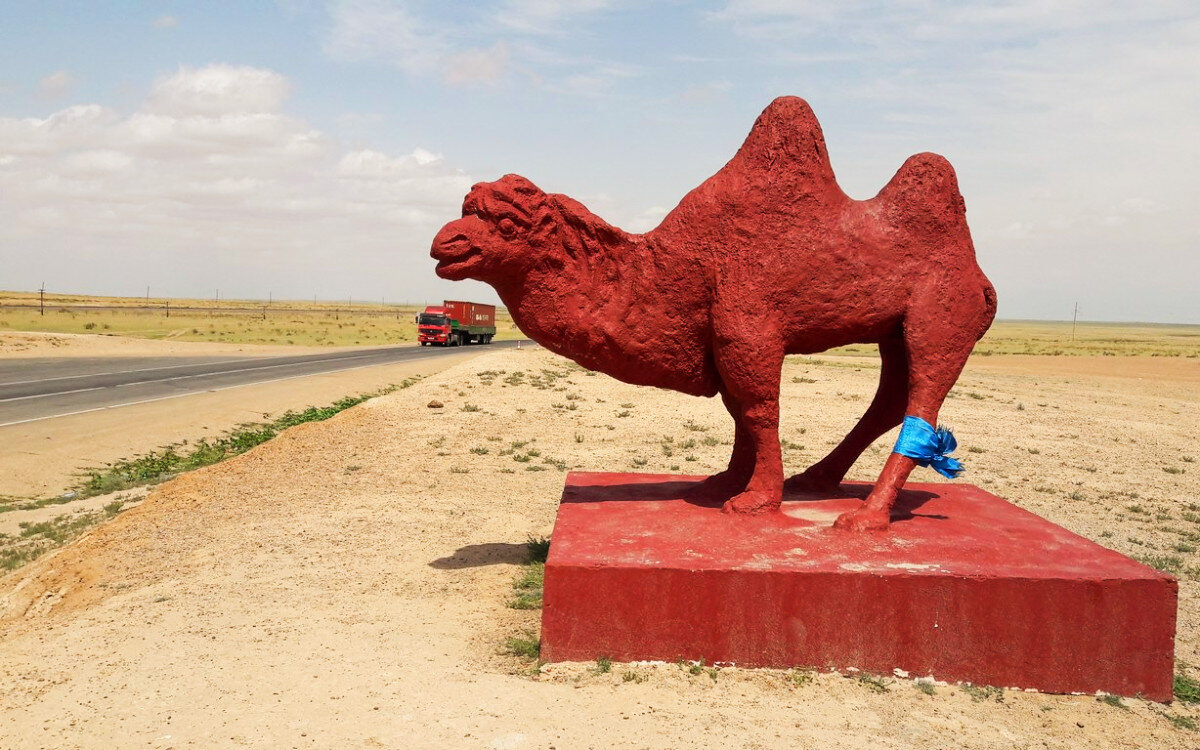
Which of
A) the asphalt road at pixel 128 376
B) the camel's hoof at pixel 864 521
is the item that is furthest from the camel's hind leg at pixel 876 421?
the asphalt road at pixel 128 376

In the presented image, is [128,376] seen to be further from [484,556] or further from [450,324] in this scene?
[450,324]

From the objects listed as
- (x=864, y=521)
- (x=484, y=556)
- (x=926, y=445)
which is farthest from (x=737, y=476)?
(x=484, y=556)

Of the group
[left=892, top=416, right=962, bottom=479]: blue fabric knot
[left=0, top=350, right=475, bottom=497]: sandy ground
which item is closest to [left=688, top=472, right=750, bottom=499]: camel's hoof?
[left=892, top=416, right=962, bottom=479]: blue fabric knot

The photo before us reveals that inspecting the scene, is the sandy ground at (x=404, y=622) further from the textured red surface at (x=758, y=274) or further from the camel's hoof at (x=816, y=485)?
the camel's hoof at (x=816, y=485)

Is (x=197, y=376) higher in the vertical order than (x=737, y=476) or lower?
lower

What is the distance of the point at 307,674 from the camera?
513 cm

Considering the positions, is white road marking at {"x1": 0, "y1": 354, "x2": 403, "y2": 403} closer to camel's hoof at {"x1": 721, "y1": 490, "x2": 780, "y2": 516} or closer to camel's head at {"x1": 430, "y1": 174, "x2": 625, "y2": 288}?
camel's head at {"x1": 430, "y1": 174, "x2": 625, "y2": 288}

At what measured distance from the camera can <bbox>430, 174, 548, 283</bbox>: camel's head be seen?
5.89m

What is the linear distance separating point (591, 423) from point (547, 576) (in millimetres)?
10736

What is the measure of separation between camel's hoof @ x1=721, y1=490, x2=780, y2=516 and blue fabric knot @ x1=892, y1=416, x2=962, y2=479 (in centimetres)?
93

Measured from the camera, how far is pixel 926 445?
606 cm

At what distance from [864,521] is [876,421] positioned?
135 centimetres

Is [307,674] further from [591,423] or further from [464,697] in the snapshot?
[591,423]

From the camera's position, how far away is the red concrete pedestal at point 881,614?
16.4 ft
